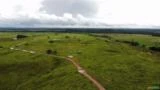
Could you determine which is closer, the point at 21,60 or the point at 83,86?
the point at 83,86

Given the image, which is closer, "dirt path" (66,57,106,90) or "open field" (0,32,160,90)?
"dirt path" (66,57,106,90)

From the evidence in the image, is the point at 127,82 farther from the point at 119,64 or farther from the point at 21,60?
the point at 21,60

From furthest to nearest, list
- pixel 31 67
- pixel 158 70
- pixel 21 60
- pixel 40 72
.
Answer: pixel 21 60 < pixel 31 67 < pixel 40 72 < pixel 158 70

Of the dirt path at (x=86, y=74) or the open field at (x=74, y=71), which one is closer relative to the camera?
the dirt path at (x=86, y=74)

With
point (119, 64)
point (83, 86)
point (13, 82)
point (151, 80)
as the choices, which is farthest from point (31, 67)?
point (151, 80)

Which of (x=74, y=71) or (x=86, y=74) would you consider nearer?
(x=86, y=74)

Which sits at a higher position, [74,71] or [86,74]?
[86,74]

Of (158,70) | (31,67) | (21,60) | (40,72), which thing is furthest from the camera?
(21,60)

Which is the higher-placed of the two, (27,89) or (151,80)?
(151,80)

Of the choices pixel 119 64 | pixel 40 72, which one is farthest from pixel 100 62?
pixel 40 72
